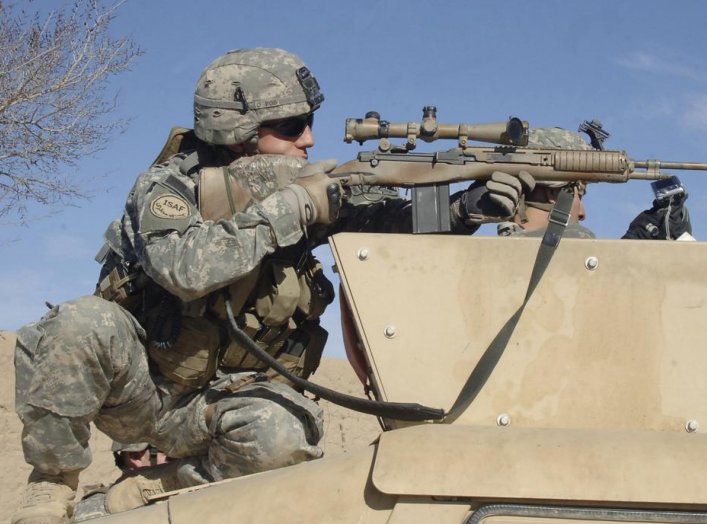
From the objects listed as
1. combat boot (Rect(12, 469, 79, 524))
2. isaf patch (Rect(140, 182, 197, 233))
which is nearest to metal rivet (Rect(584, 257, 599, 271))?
isaf patch (Rect(140, 182, 197, 233))

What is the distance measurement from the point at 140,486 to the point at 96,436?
9.14m

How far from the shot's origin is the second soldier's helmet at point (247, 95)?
4.20 m

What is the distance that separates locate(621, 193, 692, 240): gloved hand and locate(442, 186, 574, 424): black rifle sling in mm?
1910

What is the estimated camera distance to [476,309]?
2.79m

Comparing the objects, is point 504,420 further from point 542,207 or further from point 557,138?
point 557,138

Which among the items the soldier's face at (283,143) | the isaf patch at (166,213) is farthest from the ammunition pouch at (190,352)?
the soldier's face at (283,143)

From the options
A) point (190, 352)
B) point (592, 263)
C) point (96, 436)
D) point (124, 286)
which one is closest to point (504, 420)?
point (592, 263)

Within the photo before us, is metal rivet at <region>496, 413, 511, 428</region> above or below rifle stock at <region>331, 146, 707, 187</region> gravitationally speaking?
below

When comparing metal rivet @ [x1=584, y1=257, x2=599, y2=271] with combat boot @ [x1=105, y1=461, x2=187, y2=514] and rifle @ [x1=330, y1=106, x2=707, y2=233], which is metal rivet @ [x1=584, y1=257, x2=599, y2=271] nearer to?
rifle @ [x1=330, y1=106, x2=707, y2=233]

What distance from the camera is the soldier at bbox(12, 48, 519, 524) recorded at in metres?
3.57


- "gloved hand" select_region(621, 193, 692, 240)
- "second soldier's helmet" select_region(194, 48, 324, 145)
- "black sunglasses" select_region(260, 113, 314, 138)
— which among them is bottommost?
"gloved hand" select_region(621, 193, 692, 240)

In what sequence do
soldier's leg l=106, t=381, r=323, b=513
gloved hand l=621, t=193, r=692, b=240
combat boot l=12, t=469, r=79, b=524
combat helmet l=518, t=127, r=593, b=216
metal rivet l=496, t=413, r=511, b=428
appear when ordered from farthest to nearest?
gloved hand l=621, t=193, r=692, b=240
combat helmet l=518, t=127, r=593, b=216
soldier's leg l=106, t=381, r=323, b=513
combat boot l=12, t=469, r=79, b=524
metal rivet l=496, t=413, r=511, b=428

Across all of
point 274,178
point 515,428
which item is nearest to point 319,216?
point 274,178

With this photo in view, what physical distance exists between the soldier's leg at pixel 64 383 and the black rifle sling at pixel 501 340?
54.8 inches
